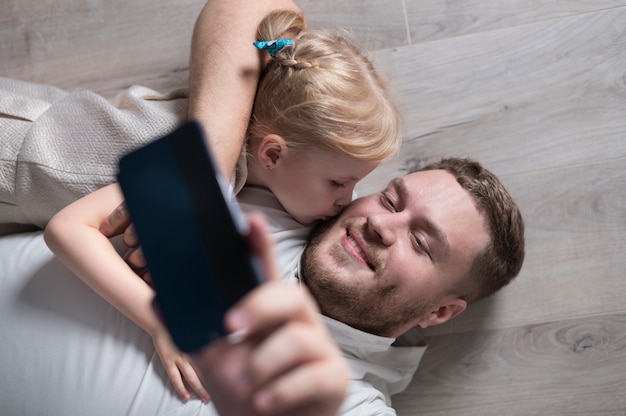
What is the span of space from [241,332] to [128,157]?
205 mm

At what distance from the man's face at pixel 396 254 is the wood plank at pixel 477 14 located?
0.47m

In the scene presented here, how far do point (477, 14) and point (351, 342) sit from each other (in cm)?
93

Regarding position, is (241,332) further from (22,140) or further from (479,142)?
(479,142)

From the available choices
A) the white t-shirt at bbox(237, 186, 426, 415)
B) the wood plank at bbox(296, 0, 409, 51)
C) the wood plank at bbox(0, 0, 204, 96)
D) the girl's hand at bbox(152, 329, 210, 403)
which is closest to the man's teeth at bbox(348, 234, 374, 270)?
the white t-shirt at bbox(237, 186, 426, 415)

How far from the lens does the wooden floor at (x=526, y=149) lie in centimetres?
153

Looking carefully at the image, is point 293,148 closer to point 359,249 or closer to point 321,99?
point 321,99

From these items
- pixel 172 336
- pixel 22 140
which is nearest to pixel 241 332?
pixel 172 336

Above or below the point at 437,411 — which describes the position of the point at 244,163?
above

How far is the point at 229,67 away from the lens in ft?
4.16

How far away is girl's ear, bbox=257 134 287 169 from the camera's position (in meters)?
1.23

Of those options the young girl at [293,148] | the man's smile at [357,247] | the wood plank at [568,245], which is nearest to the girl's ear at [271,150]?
the young girl at [293,148]

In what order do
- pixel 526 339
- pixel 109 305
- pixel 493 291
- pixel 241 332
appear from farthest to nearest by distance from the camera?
pixel 526 339 < pixel 493 291 < pixel 109 305 < pixel 241 332

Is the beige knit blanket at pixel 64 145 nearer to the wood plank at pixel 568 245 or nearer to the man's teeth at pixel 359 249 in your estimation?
the man's teeth at pixel 359 249

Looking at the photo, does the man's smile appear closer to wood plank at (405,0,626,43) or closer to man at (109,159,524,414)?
man at (109,159,524,414)
